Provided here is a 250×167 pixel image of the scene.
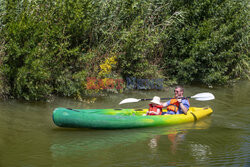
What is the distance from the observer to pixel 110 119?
23.4ft

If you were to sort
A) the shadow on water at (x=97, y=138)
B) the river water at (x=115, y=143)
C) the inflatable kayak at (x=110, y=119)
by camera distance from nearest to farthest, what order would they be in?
1. the river water at (x=115, y=143)
2. the shadow on water at (x=97, y=138)
3. the inflatable kayak at (x=110, y=119)

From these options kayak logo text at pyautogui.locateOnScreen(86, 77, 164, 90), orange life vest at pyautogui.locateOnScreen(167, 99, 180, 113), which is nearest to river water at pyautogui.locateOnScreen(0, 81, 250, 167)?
orange life vest at pyautogui.locateOnScreen(167, 99, 180, 113)

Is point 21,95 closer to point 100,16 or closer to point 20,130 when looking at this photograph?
point 20,130

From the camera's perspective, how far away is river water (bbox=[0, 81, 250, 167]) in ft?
17.0

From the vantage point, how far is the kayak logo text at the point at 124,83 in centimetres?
1035

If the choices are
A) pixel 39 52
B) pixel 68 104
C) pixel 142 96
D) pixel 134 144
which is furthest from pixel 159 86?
pixel 134 144

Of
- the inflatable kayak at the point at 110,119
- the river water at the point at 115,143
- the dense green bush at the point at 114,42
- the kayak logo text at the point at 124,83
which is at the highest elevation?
the dense green bush at the point at 114,42

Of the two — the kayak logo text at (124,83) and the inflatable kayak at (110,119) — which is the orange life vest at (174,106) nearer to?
the inflatable kayak at (110,119)

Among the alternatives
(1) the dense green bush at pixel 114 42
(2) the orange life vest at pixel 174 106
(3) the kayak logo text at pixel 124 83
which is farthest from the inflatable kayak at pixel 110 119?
(3) the kayak logo text at pixel 124 83

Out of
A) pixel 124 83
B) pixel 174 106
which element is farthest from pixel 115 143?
pixel 124 83

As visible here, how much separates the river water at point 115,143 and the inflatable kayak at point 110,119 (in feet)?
0.46

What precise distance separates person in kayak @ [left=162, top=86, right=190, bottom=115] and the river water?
0.45 metres

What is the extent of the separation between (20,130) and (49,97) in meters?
2.90

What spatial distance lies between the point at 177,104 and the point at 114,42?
12.8 ft
